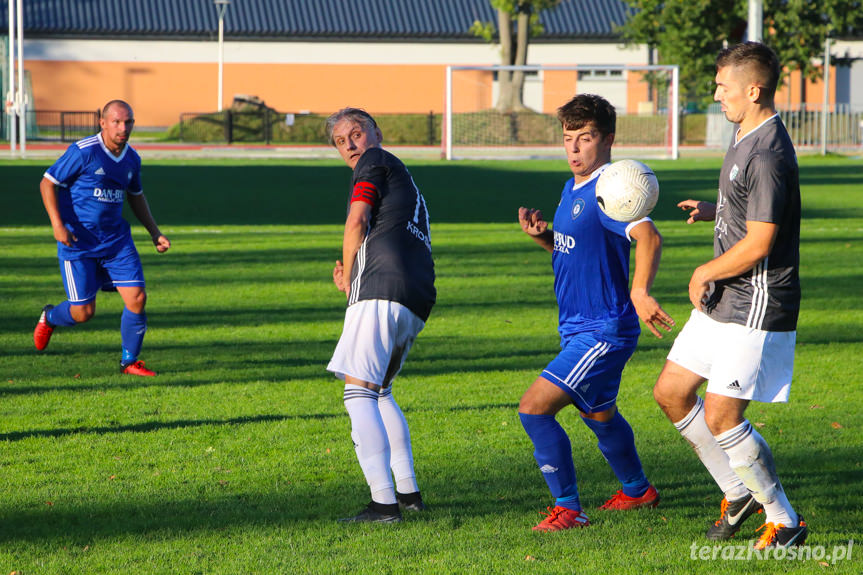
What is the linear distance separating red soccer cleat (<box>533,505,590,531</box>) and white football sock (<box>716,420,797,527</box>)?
2.38 feet

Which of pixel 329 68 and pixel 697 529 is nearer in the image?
pixel 697 529

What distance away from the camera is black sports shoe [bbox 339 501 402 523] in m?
4.65

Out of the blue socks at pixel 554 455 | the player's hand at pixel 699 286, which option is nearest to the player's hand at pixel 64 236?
the blue socks at pixel 554 455

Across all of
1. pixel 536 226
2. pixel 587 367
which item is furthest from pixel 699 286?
pixel 536 226

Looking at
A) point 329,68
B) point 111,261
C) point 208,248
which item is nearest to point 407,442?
point 111,261

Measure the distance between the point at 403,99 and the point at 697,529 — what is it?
2045 inches

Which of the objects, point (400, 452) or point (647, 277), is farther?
point (400, 452)

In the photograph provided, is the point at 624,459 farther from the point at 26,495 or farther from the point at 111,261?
the point at 111,261

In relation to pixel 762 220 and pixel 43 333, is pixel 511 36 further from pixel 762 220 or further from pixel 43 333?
pixel 762 220

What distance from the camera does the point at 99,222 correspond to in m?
7.97

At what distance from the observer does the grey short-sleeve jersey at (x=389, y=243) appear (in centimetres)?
465

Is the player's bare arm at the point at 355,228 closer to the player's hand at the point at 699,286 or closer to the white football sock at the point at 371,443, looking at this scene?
the white football sock at the point at 371,443

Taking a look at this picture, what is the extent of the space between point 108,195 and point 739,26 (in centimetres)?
4060

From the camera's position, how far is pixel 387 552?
14.2ft
